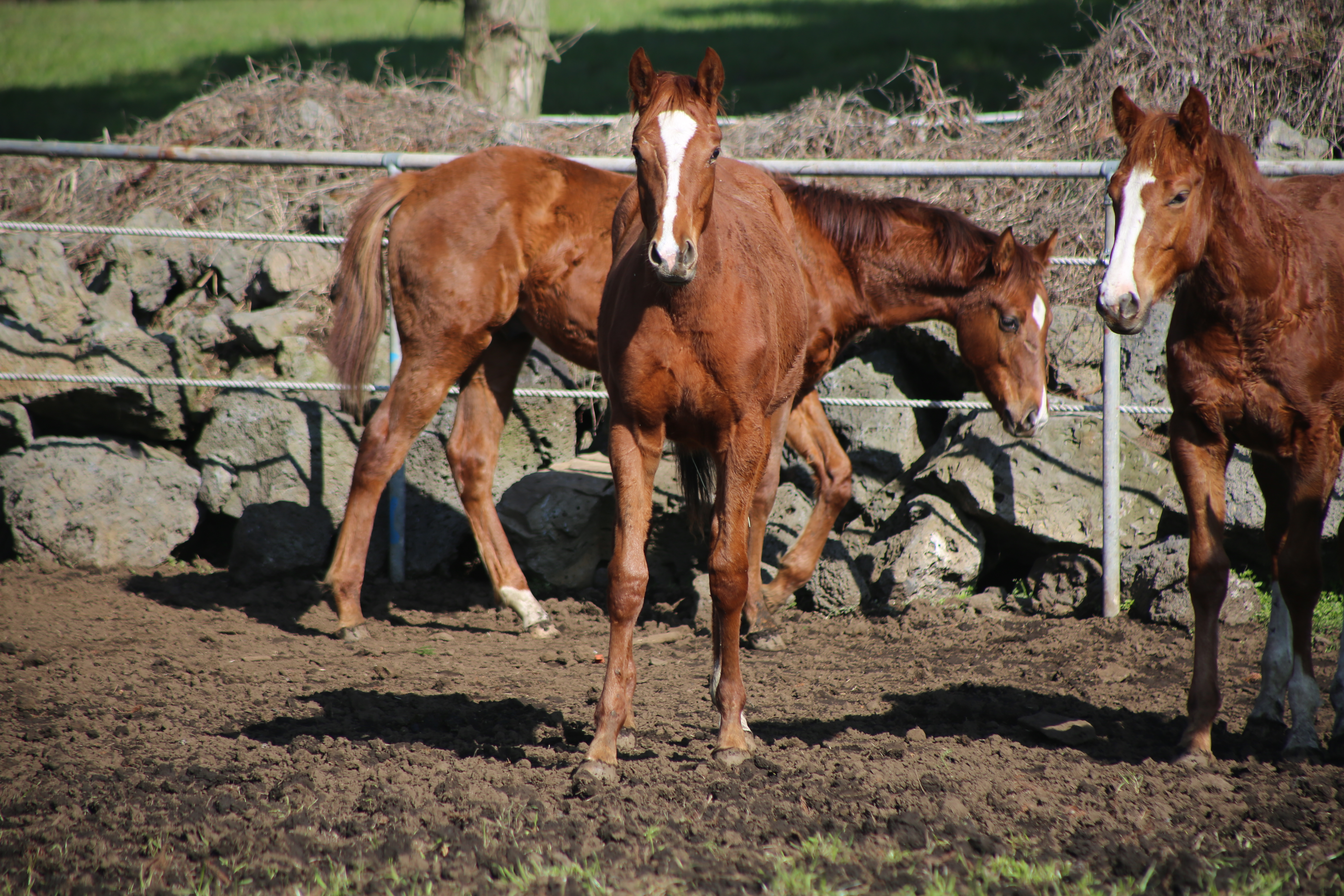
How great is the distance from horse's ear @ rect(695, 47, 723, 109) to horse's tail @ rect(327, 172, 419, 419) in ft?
9.08

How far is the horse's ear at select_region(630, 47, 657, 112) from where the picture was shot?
2984 millimetres

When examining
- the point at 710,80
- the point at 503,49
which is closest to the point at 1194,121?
the point at 710,80

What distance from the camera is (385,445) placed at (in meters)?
5.08

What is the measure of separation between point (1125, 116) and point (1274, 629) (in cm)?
197

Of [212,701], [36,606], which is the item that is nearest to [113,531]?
[36,606]

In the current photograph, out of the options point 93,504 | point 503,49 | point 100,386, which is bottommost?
point 93,504

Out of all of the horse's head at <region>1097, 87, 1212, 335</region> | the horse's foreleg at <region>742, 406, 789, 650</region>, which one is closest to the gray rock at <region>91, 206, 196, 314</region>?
the horse's foreleg at <region>742, 406, 789, 650</region>

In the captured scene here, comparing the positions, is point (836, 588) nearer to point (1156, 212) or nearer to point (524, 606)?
point (524, 606)

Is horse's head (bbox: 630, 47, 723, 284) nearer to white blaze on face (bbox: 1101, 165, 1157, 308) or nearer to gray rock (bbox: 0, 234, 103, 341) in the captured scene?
white blaze on face (bbox: 1101, 165, 1157, 308)

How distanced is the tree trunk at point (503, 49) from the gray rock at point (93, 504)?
5.11 metres

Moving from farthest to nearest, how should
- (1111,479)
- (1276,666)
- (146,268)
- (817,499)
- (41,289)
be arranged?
(146,268) → (41,289) → (817,499) → (1111,479) → (1276,666)

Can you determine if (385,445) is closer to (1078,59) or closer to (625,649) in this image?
(625,649)

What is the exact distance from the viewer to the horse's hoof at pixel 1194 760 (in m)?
3.14

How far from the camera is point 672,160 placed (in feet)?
9.12
